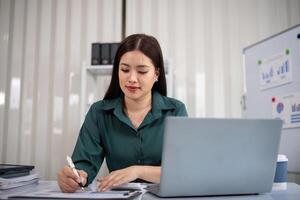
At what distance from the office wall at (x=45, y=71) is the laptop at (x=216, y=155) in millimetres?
2242

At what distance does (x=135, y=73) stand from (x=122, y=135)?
0.30m

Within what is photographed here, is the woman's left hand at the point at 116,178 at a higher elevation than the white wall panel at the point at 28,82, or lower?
lower

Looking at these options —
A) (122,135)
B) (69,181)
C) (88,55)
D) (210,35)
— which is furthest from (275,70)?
(88,55)

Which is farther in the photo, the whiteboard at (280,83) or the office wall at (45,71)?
the office wall at (45,71)

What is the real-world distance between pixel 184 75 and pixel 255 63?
0.79 m

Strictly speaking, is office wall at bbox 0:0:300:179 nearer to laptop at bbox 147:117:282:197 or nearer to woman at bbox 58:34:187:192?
woman at bbox 58:34:187:192

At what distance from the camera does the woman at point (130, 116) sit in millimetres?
1372

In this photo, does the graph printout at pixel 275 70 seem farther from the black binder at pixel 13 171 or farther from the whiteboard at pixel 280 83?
the black binder at pixel 13 171

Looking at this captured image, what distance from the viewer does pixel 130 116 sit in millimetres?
1524

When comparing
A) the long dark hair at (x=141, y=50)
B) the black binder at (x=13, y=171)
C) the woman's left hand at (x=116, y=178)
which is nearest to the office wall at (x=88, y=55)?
the long dark hair at (x=141, y=50)

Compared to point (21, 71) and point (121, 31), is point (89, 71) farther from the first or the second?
point (21, 71)

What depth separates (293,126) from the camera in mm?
1883

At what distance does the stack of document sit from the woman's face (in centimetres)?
51

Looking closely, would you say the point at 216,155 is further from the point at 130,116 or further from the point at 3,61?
the point at 3,61
